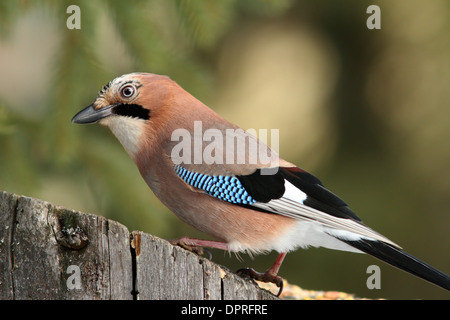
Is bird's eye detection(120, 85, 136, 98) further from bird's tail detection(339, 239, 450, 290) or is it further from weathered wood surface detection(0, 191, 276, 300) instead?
bird's tail detection(339, 239, 450, 290)

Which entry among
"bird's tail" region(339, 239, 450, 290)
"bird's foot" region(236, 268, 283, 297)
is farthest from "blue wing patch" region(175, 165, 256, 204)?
"bird's tail" region(339, 239, 450, 290)

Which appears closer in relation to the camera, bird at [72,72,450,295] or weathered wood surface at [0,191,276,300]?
weathered wood surface at [0,191,276,300]

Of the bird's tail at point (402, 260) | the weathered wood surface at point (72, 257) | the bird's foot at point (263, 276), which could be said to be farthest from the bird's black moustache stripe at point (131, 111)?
the bird's tail at point (402, 260)

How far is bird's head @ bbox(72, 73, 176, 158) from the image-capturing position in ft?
12.7

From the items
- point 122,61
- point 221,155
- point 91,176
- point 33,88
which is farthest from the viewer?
point 33,88

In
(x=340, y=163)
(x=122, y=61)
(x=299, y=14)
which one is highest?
(x=299, y=14)

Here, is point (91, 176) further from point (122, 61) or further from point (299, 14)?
point (299, 14)

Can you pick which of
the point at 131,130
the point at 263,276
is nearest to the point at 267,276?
the point at 263,276

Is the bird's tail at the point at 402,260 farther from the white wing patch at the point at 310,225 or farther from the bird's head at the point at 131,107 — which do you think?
the bird's head at the point at 131,107

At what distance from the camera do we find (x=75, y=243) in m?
2.76

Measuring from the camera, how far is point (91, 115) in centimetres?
386

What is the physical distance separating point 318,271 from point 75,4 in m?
4.47

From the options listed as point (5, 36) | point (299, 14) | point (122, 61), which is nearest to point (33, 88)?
point (122, 61)

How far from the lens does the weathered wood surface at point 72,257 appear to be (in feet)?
8.99
